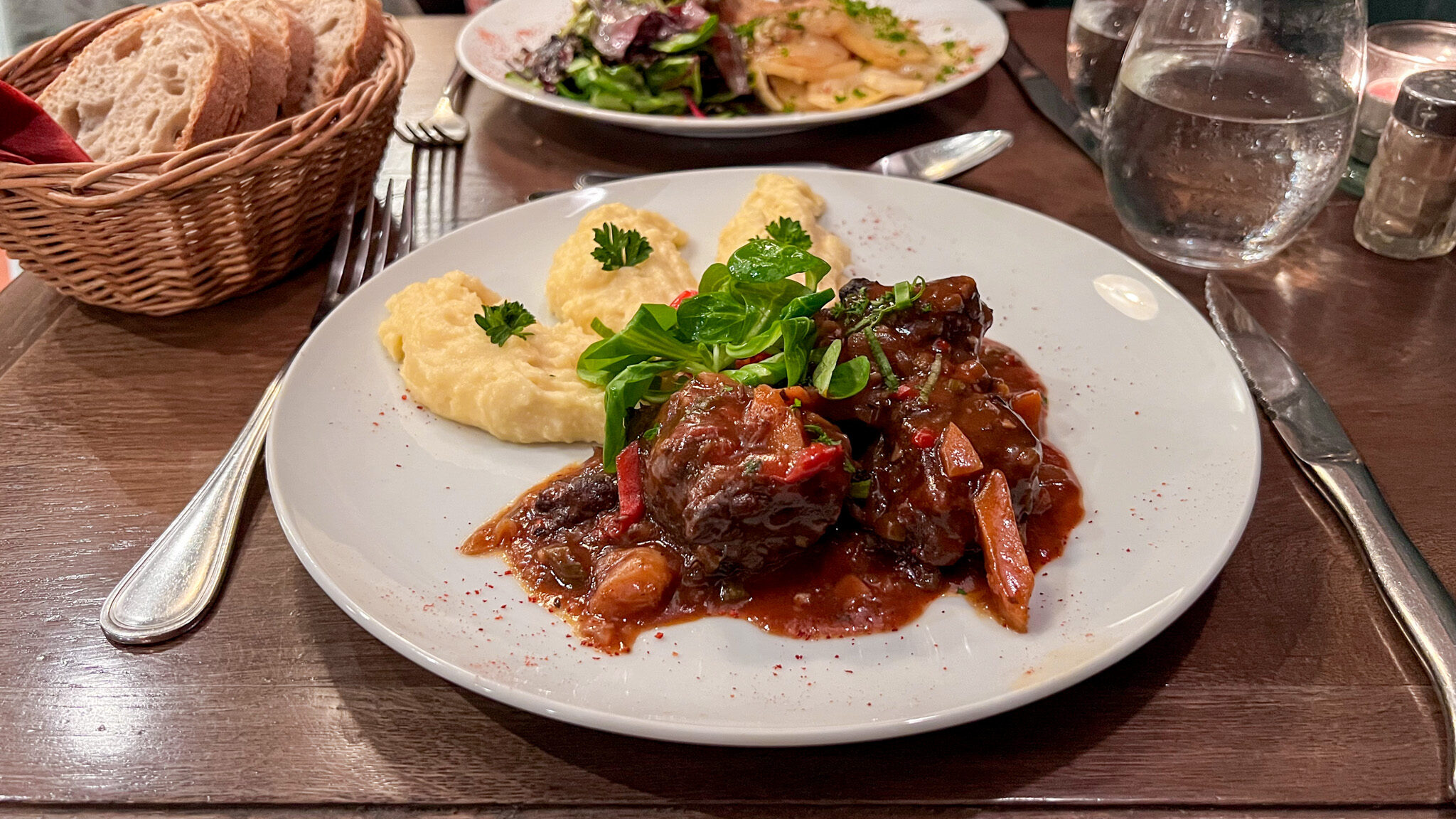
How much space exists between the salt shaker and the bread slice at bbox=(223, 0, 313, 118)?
3969 millimetres

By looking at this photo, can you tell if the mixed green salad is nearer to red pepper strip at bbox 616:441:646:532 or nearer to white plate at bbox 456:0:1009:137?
white plate at bbox 456:0:1009:137

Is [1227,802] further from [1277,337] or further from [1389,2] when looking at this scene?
[1389,2]

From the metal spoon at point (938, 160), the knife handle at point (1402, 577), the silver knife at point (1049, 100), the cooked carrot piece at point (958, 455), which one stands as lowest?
the silver knife at point (1049, 100)

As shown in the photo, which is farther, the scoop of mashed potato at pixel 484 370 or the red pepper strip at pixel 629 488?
the scoop of mashed potato at pixel 484 370

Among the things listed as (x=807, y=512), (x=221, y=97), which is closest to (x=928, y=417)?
(x=807, y=512)

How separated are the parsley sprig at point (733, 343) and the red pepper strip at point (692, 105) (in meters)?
1.79

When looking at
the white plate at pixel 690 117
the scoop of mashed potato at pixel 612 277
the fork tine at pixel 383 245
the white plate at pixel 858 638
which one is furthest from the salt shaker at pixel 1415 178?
the fork tine at pixel 383 245

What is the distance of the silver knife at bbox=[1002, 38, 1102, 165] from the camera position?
425cm

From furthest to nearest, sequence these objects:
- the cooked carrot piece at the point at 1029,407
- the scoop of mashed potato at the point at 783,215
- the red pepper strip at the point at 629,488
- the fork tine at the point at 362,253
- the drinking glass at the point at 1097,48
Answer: the drinking glass at the point at 1097,48, the fork tine at the point at 362,253, the scoop of mashed potato at the point at 783,215, the cooked carrot piece at the point at 1029,407, the red pepper strip at the point at 629,488

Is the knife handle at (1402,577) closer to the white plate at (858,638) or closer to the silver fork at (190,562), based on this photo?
the white plate at (858,638)

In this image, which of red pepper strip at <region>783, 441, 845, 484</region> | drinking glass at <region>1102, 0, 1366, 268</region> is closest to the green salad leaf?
drinking glass at <region>1102, 0, 1366, 268</region>

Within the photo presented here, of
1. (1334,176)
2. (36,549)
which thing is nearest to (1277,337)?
(1334,176)

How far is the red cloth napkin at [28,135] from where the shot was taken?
290 centimetres

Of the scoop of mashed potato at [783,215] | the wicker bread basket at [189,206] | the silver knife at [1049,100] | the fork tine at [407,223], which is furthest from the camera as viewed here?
the silver knife at [1049,100]
